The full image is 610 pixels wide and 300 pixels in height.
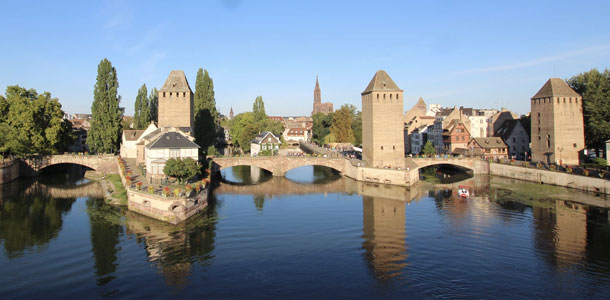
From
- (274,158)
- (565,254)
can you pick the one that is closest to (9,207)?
(274,158)

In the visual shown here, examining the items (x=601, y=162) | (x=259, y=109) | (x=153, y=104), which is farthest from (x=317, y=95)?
(x=601, y=162)

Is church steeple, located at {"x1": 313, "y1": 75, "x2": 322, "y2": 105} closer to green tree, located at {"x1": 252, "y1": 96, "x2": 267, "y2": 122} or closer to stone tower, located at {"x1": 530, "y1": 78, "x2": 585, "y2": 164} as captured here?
green tree, located at {"x1": 252, "y1": 96, "x2": 267, "y2": 122}

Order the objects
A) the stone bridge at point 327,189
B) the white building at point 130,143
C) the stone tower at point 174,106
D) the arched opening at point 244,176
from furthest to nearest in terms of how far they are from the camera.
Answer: the white building at point 130,143, the arched opening at point 244,176, the stone tower at point 174,106, the stone bridge at point 327,189

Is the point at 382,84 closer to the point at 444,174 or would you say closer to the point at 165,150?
the point at 444,174

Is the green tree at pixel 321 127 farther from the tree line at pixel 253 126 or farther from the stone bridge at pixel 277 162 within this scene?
the stone bridge at pixel 277 162

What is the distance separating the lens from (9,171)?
46812mm

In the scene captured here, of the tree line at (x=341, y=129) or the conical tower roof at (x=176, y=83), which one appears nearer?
the conical tower roof at (x=176, y=83)

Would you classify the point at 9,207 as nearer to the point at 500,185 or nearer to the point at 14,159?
the point at 14,159

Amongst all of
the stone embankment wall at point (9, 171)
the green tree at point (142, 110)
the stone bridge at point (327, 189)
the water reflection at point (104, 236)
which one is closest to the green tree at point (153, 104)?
the green tree at point (142, 110)

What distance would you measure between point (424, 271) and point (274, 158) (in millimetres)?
33737

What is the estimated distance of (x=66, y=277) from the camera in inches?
746

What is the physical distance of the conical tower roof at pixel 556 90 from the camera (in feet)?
163

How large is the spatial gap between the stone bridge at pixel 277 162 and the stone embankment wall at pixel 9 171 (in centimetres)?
2080

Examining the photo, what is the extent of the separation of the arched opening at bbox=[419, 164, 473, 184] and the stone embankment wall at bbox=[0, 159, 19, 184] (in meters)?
43.9
